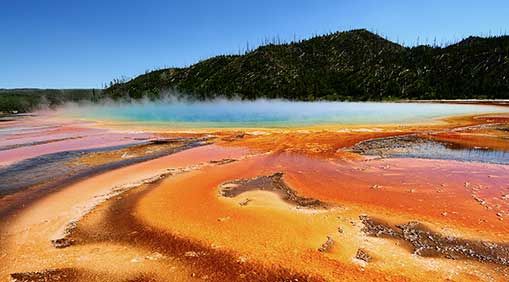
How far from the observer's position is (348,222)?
6.61m

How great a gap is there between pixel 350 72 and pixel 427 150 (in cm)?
6662

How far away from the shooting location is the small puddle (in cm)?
1213

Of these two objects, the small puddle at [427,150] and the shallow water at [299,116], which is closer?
the small puddle at [427,150]

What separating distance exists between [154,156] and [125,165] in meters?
1.61

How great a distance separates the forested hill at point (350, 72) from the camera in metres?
59.6

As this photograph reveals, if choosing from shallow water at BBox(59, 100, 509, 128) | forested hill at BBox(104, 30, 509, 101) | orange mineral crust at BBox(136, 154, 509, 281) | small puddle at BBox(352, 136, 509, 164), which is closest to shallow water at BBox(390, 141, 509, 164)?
small puddle at BBox(352, 136, 509, 164)

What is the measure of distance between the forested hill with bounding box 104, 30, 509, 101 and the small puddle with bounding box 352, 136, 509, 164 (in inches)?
1776

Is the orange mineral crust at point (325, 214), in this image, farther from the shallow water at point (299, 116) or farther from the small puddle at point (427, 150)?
the shallow water at point (299, 116)

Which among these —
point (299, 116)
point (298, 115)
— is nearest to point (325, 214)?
point (299, 116)

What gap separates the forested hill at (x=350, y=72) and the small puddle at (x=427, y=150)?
45.1 meters

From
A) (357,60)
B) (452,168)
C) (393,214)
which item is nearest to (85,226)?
(393,214)

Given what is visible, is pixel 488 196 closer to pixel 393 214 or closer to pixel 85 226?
pixel 393 214

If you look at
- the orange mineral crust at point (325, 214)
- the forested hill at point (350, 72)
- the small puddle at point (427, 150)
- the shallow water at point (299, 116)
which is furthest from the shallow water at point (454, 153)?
the forested hill at point (350, 72)

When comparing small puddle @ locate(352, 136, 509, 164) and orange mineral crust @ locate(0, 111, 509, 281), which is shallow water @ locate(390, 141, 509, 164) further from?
orange mineral crust @ locate(0, 111, 509, 281)
